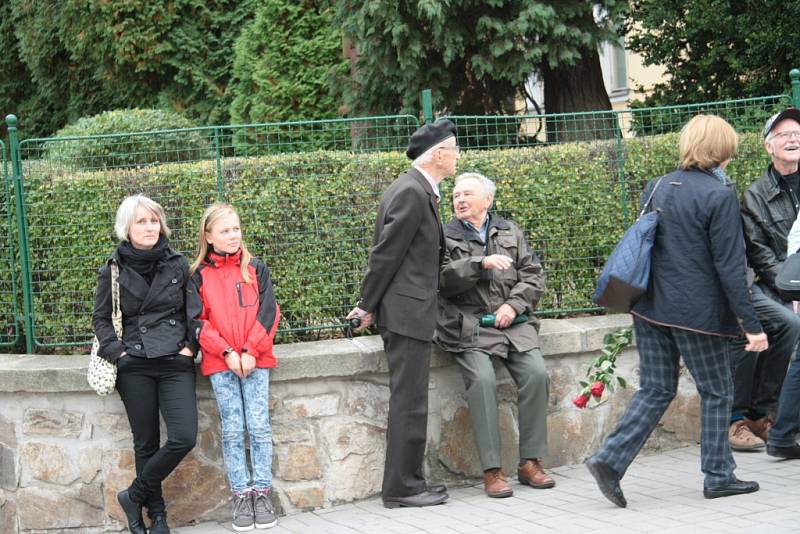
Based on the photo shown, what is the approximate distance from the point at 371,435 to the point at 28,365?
6.49ft

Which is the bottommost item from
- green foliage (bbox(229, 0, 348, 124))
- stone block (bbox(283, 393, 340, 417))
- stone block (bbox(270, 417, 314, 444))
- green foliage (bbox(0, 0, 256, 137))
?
stone block (bbox(270, 417, 314, 444))

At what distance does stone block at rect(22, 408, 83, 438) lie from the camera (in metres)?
6.21

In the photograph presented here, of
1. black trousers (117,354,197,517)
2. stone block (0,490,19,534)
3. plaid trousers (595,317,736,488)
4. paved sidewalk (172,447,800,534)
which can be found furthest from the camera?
stone block (0,490,19,534)

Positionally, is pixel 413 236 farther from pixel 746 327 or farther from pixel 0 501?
pixel 0 501

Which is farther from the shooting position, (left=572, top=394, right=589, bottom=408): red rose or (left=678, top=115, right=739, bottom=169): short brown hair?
(left=572, top=394, right=589, bottom=408): red rose

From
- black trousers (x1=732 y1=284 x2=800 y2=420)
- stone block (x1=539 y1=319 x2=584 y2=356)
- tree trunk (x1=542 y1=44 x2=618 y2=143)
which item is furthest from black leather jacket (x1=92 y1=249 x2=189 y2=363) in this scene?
tree trunk (x1=542 y1=44 x2=618 y2=143)

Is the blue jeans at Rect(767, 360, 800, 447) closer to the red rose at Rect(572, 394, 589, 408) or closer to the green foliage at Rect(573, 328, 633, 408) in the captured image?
the green foliage at Rect(573, 328, 633, 408)

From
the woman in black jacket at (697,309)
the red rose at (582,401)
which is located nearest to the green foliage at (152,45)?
the red rose at (582,401)

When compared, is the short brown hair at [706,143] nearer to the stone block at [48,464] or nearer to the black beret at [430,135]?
the black beret at [430,135]

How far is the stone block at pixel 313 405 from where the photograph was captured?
6.32 metres

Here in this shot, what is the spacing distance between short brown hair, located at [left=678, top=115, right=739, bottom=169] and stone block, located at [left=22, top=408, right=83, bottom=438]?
3.57 metres

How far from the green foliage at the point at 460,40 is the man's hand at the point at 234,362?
225 inches

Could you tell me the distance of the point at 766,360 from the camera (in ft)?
22.7

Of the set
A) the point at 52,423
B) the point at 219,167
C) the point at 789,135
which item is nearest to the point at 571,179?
the point at 789,135
